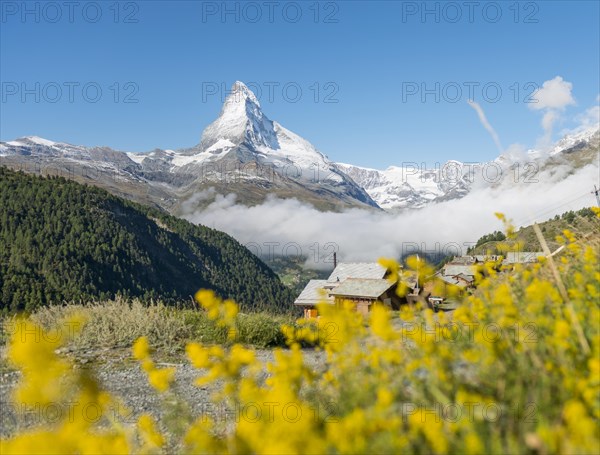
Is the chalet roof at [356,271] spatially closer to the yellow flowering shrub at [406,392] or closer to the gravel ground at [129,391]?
the gravel ground at [129,391]

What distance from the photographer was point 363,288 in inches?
1737

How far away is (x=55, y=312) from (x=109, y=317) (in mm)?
2455

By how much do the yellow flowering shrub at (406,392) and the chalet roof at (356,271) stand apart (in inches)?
2273

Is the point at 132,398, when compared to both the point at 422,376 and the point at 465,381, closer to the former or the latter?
the point at 422,376

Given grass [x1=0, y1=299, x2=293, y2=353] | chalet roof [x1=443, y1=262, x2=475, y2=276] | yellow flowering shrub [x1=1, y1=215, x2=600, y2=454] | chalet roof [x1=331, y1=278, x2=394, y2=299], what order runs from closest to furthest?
1. yellow flowering shrub [x1=1, y1=215, x2=600, y2=454]
2. grass [x1=0, y1=299, x2=293, y2=353]
3. chalet roof [x1=331, y1=278, x2=394, y2=299]
4. chalet roof [x1=443, y1=262, x2=475, y2=276]

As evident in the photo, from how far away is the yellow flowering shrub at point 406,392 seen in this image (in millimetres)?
2729

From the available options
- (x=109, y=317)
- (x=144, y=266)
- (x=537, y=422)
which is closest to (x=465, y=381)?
(x=537, y=422)

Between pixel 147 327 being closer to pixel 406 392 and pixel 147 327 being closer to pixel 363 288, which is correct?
pixel 406 392

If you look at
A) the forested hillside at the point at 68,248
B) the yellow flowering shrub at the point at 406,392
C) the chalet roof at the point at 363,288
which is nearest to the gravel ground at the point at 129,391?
the yellow flowering shrub at the point at 406,392

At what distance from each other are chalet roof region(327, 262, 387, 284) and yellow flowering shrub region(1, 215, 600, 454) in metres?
57.7

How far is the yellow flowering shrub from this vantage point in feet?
8.95

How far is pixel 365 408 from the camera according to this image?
403 centimetres

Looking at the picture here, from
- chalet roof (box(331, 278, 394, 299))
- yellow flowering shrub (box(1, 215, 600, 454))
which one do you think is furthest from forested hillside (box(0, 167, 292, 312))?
yellow flowering shrub (box(1, 215, 600, 454))

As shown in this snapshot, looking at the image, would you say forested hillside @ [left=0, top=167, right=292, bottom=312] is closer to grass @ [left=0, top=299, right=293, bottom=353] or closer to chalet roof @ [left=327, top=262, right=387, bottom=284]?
chalet roof @ [left=327, top=262, right=387, bottom=284]
